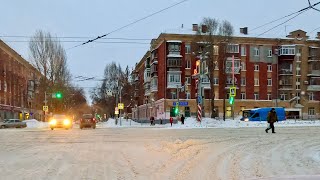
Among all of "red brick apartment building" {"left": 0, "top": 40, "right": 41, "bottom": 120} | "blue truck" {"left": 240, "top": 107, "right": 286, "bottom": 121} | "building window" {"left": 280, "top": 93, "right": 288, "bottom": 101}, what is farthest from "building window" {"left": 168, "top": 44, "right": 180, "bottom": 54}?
"red brick apartment building" {"left": 0, "top": 40, "right": 41, "bottom": 120}

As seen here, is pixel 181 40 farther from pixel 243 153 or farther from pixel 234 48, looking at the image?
pixel 243 153

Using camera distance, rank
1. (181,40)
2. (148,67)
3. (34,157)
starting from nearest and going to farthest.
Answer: (34,157) < (181,40) < (148,67)

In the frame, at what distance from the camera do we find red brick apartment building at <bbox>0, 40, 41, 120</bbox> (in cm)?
8969

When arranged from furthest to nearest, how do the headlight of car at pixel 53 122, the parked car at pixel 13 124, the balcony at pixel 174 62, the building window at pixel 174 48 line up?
the balcony at pixel 174 62 < the building window at pixel 174 48 < the parked car at pixel 13 124 < the headlight of car at pixel 53 122

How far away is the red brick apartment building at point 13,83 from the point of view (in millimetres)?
89688

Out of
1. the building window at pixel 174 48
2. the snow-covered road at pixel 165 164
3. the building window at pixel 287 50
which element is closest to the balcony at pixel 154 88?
the building window at pixel 174 48

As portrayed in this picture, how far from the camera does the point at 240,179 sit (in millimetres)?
10297

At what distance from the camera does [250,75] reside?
88125 millimetres

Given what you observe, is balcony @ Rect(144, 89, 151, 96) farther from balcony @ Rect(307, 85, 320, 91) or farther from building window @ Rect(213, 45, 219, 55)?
balcony @ Rect(307, 85, 320, 91)

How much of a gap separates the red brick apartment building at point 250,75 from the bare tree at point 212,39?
5381 millimetres

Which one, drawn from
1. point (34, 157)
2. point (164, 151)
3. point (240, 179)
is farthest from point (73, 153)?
point (240, 179)

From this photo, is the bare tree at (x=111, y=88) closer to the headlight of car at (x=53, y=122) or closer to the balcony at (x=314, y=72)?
the balcony at (x=314, y=72)

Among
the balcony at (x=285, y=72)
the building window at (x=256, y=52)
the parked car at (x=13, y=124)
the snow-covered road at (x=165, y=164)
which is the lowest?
the parked car at (x=13, y=124)

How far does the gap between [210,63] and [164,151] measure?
5802 cm
